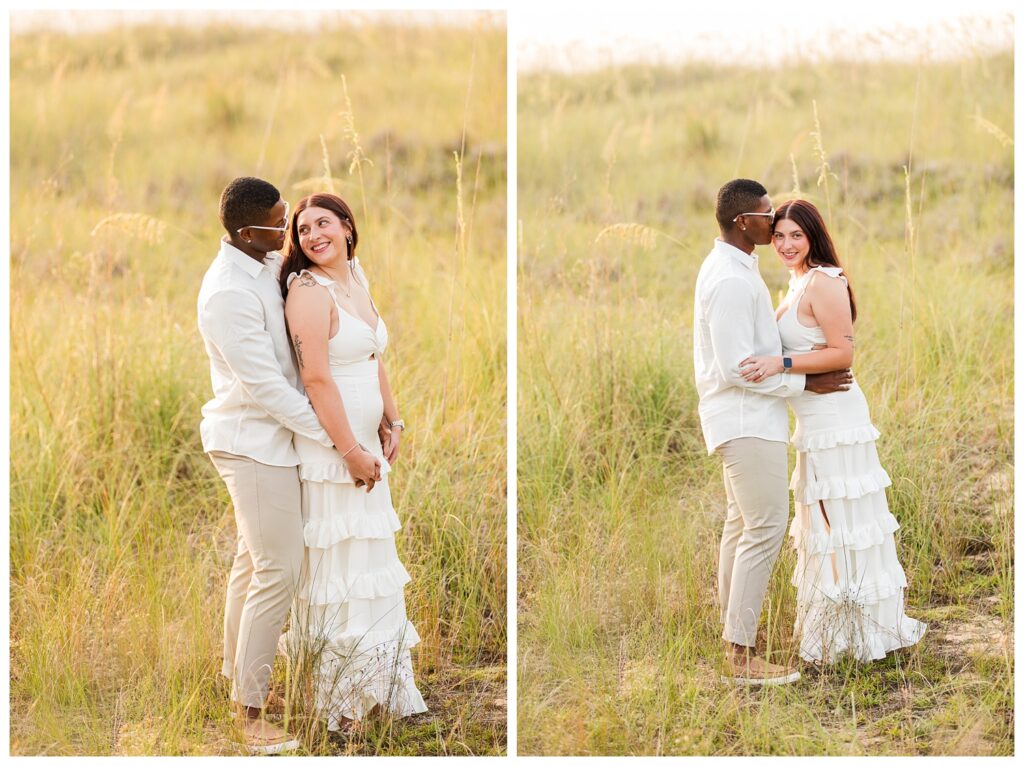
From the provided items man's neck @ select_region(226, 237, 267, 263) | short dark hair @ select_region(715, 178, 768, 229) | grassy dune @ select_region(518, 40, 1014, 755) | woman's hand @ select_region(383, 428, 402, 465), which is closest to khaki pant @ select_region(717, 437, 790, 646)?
grassy dune @ select_region(518, 40, 1014, 755)

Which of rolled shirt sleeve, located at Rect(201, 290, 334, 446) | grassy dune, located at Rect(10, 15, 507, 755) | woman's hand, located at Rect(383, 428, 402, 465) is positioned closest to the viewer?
rolled shirt sleeve, located at Rect(201, 290, 334, 446)

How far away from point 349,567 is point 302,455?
34 cm

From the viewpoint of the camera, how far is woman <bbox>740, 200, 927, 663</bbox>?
331 cm

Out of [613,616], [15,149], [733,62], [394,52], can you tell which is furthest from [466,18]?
[613,616]

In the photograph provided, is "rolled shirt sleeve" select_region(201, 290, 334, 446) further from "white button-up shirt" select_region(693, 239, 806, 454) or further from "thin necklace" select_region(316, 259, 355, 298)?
"white button-up shirt" select_region(693, 239, 806, 454)

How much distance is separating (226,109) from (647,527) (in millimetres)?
3867

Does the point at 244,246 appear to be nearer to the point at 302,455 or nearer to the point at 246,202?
the point at 246,202

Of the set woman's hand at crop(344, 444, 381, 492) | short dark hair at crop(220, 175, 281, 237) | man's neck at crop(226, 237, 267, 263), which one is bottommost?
woman's hand at crop(344, 444, 381, 492)

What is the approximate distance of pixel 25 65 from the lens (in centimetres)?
616

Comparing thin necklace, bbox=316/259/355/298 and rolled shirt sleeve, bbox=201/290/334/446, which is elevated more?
thin necklace, bbox=316/259/355/298

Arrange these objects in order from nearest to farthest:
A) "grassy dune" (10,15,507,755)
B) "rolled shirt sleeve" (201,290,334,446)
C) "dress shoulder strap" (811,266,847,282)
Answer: "rolled shirt sleeve" (201,290,334,446), "dress shoulder strap" (811,266,847,282), "grassy dune" (10,15,507,755)

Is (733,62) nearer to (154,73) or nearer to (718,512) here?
(718,512)

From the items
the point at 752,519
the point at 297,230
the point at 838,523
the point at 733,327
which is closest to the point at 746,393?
the point at 733,327

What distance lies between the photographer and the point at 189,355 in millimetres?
4574
